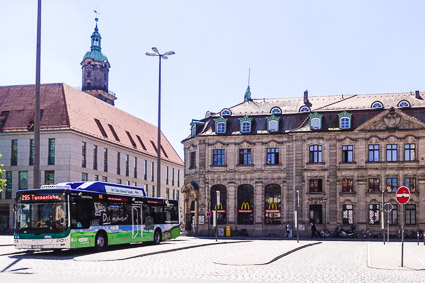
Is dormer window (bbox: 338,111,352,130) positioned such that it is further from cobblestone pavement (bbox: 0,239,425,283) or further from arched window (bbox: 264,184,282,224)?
cobblestone pavement (bbox: 0,239,425,283)

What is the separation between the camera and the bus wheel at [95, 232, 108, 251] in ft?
96.4

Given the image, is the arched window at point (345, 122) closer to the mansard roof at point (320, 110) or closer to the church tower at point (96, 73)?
the mansard roof at point (320, 110)

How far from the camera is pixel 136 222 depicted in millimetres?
33562

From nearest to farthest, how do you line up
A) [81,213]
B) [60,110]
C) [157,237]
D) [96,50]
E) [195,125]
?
[81,213]
[157,237]
[195,125]
[60,110]
[96,50]

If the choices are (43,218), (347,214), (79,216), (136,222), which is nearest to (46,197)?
(43,218)

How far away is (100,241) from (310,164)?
34.2 metres

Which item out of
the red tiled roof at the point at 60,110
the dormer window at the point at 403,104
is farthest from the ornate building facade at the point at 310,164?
the red tiled roof at the point at 60,110

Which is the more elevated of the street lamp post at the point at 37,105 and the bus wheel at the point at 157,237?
the street lamp post at the point at 37,105

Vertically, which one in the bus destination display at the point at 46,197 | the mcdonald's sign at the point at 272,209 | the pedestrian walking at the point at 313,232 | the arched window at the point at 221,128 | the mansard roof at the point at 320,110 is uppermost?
the mansard roof at the point at 320,110

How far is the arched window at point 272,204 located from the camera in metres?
60.6

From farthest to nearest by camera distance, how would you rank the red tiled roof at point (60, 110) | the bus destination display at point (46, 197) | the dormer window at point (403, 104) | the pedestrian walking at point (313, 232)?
1. the red tiled roof at point (60, 110)
2. the dormer window at point (403, 104)
3. the pedestrian walking at point (313, 232)
4. the bus destination display at point (46, 197)

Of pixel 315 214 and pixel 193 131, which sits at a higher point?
pixel 193 131

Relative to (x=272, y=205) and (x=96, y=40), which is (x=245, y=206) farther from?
(x=96, y=40)

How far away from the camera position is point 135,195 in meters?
34.0
